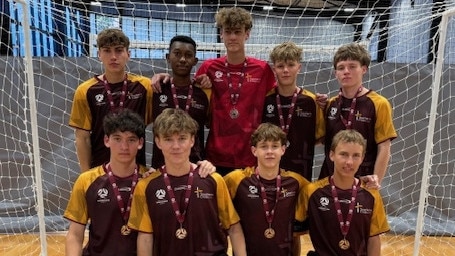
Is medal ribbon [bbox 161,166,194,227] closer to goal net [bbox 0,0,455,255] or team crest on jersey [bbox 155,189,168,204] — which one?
team crest on jersey [bbox 155,189,168,204]

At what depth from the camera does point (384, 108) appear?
2.44 meters

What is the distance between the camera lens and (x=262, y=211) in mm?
2256

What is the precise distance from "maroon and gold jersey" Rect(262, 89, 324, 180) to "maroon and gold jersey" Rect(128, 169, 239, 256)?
566mm

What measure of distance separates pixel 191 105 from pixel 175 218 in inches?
26.0

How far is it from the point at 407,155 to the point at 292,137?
2.24m

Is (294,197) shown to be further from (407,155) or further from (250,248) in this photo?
(407,155)

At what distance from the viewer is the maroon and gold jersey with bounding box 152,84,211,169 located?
96.7 inches

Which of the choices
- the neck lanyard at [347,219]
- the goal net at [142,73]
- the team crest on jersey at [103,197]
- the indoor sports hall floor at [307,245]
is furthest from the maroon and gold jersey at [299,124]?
the goal net at [142,73]

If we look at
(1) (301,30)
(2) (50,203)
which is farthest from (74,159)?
(1) (301,30)

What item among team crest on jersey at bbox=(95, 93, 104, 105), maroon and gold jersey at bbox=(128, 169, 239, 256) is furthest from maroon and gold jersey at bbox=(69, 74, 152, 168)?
maroon and gold jersey at bbox=(128, 169, 239, 256)

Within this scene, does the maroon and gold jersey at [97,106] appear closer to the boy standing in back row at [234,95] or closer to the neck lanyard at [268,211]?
the boy standing in back row at [234,95]

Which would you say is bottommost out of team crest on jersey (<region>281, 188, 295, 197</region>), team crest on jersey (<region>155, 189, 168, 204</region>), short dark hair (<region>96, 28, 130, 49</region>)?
team crest on jersey (<region>281, 188, 295, 197</region>)

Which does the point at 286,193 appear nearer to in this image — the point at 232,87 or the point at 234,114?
the point at 234,114

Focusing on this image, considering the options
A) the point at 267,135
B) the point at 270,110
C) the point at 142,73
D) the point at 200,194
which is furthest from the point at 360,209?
the point at 142,73
